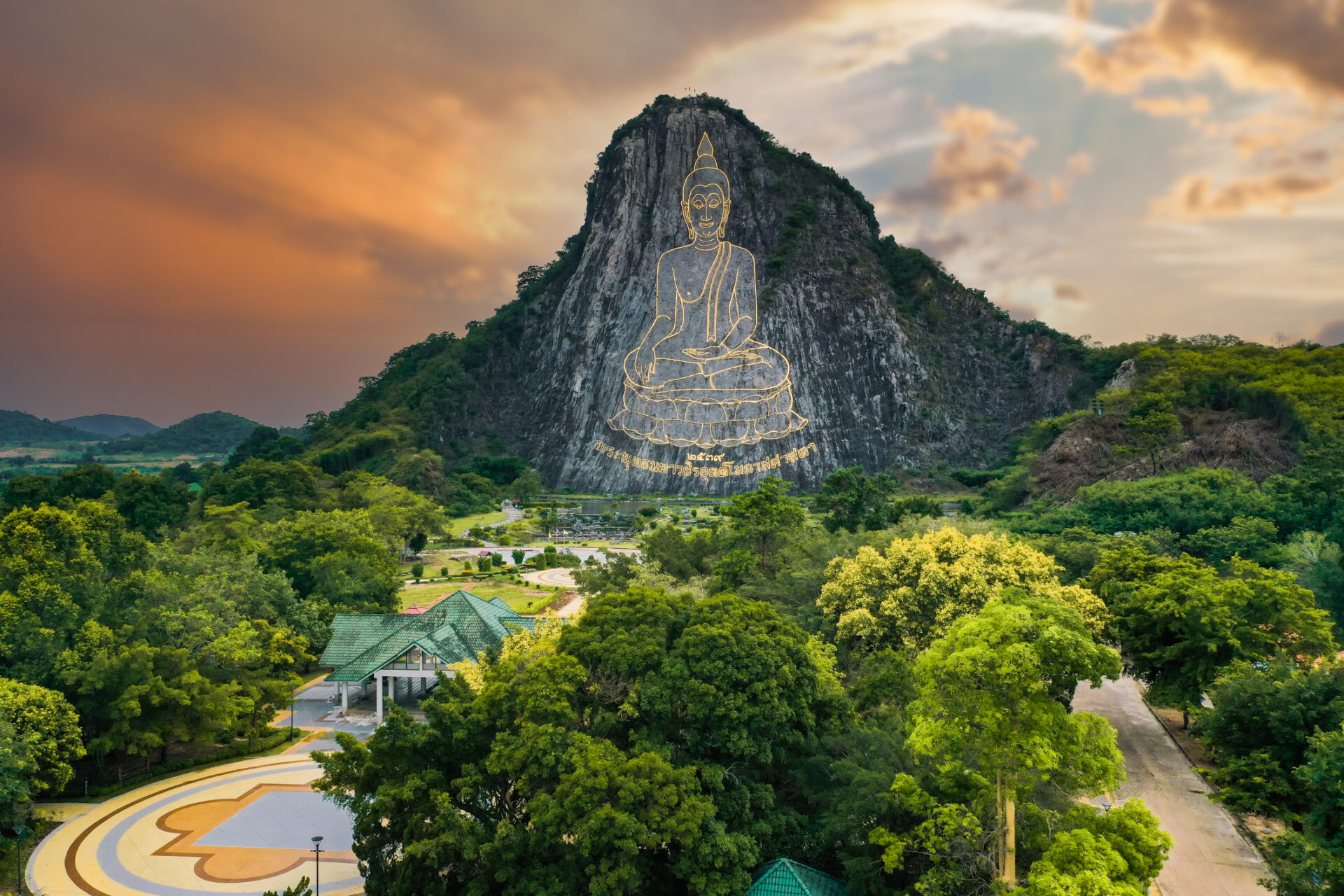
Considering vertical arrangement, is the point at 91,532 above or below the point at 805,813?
above

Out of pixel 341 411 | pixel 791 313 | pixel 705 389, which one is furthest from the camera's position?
pixel 341 411

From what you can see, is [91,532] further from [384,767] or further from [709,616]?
[709,616]

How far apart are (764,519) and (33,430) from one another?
198 m

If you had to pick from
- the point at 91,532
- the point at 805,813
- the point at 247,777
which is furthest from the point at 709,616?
the point at 91,532

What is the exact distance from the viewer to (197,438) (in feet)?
511

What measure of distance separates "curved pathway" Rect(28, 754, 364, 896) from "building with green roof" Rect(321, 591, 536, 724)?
3.46m

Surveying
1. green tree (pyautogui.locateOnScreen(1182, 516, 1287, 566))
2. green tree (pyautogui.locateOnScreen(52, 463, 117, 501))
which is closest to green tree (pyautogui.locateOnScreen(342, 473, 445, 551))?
green tree (pyautogui.locateOnScreen(52, 463, 117, 501))

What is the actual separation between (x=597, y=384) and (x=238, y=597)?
5829 cm

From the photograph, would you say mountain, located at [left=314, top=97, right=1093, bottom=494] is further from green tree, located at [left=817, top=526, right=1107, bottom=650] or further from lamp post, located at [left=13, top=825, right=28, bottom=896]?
lamp post, located at [left=13, top=825, right=28, bottom=896]

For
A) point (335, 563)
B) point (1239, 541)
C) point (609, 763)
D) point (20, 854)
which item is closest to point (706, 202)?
point (335, 563)

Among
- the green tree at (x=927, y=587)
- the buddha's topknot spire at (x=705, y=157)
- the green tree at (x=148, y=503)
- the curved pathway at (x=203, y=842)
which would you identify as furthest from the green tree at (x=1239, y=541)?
the buddha's topknot spire at (x=705, y=157)

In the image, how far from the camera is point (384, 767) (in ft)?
39.3

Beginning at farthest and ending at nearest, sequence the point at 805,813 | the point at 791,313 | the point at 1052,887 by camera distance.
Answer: the point at 791,313
the point at 805,813
the point at 1052,887

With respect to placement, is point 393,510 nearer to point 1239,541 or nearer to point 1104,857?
point 1239,541
